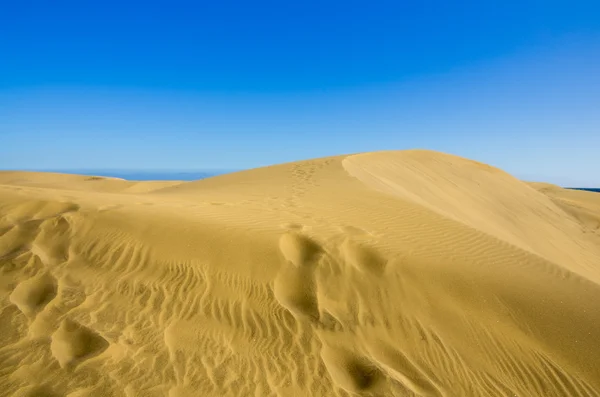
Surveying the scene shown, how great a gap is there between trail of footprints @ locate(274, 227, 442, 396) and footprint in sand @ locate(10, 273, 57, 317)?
2801 mm

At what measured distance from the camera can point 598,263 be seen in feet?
36.5

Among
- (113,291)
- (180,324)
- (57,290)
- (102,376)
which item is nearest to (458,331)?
(180,324)

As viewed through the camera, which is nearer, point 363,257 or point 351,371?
point 351,371

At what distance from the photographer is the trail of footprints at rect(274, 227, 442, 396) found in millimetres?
3334

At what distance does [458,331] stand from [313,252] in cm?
215

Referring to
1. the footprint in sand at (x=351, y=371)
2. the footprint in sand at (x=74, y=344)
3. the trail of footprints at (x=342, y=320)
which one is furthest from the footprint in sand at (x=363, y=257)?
the footprint in sand at (x=74, y=344)

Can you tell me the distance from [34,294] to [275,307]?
3.00 meters

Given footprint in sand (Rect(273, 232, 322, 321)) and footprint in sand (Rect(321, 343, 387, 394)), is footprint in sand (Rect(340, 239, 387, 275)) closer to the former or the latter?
footprint in sand (Rect(273, 232, 322, 321))

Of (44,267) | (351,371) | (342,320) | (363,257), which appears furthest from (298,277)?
(44,267)

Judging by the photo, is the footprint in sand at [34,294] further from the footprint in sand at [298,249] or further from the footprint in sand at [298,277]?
the footprint in sand at [298,249]

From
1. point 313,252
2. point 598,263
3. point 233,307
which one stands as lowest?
point 598,263

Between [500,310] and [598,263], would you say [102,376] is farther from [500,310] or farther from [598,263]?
[598,263]

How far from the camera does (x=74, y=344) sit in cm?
354

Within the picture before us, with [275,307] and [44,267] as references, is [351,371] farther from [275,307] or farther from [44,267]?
[44,267]
